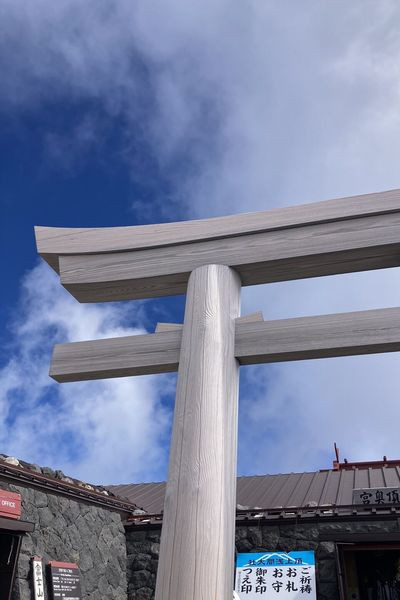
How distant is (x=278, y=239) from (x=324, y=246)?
0.92 feet

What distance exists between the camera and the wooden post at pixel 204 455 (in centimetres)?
253

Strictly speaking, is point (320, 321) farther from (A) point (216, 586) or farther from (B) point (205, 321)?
(A) point (216, 586)

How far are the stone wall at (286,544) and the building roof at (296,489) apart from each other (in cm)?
45

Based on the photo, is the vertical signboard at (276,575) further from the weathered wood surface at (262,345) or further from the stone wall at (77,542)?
the weathered wood surface at (262,345)

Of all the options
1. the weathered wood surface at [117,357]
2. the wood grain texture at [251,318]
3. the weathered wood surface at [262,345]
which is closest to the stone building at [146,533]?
the weathered wood surface at [117,357]

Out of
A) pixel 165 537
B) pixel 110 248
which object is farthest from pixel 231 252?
pixel 165 537

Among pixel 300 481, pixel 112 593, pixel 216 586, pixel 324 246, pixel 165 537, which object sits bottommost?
pixel 216 586

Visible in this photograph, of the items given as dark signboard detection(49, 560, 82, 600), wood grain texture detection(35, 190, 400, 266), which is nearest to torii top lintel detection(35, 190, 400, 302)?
wood grain texture detection(35, 190, 400, 266)

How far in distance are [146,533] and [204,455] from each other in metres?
7.57

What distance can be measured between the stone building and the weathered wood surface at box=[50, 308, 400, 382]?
163 inches

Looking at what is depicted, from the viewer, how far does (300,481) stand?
1115 cm

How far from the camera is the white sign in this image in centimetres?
699

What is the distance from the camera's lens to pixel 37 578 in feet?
23.3

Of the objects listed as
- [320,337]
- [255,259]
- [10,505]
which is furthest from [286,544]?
[255,259]
